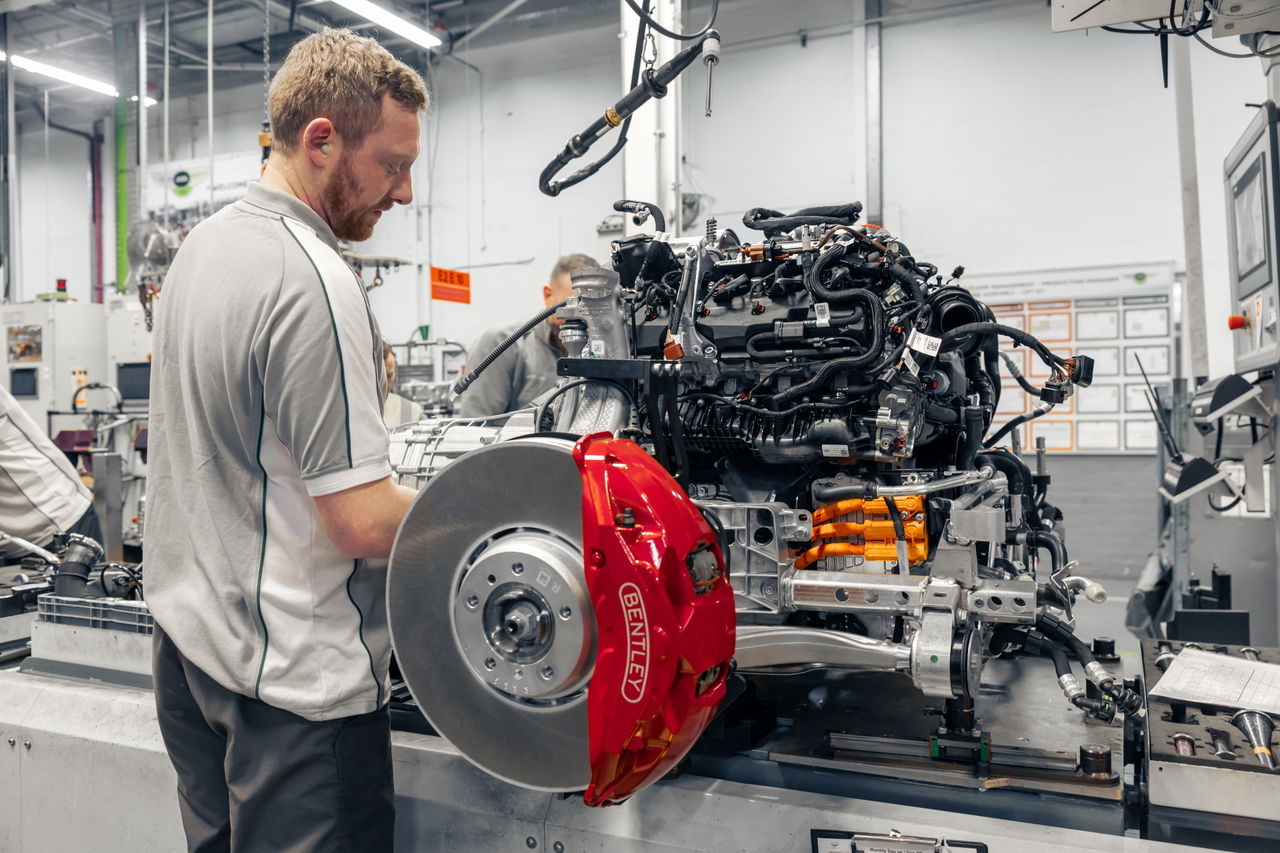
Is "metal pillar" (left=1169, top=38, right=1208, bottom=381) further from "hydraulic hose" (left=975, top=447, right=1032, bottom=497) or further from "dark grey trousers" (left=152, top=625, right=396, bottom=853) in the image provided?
"dark grey trousers" (left=152, top=625, right=396, bottom=853)

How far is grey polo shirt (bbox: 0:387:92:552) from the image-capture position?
282cm

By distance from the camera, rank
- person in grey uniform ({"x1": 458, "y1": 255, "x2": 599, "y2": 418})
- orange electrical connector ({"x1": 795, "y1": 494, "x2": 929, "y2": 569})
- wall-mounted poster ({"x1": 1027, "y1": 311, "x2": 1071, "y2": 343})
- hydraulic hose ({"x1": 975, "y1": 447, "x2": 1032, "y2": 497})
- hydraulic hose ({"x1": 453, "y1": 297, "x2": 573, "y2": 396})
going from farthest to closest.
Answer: wall-mounted poster ({"x1": 1027, "y1": 311, "x2": 1071, "y2": 343}) → person in grey uniform ({"x1": 458, "y1": 255, "x2": 599, "y2": 418}) → hydraulic hose ({"x1": 975, "y1": 447, "x2": 1032, "y2": 497}) → hydraulic hose ({"x1": 453, "y1": 297, "x2": 573, "y2": 396}) → orange electrical connector ({"x1": 795, "y1": 494, "x2": 929, "y2": 569})

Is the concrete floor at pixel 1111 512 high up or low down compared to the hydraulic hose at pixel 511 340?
down

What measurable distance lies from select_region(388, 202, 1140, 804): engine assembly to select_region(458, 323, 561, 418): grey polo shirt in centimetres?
146

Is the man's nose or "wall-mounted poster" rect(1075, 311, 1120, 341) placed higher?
"wall-mounted poster" rect(1075, 311, 1120, 341)

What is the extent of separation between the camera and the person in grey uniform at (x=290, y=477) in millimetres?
1247

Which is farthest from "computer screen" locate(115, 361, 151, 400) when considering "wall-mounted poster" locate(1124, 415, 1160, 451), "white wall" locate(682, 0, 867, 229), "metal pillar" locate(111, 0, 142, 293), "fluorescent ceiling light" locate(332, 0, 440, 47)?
"wall-mounted poster" locate(1124, 415, 1160, 451)

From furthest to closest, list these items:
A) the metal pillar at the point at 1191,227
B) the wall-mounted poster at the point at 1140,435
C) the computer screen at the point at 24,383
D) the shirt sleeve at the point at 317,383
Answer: the computer screen at the point at 24,383, the wall-mounted poster at the point at 1140,435, the metal pillar at the point at 1191,227, the shirt sleeve at the point at 317,383

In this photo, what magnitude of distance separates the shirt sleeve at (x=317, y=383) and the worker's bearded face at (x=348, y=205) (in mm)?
161

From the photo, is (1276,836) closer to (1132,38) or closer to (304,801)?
(304,801)

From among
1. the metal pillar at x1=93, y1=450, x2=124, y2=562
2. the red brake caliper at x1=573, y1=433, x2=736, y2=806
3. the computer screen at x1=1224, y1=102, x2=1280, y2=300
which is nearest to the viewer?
the red brake caliper at x1=573, y1=433, x2=736, y2=806

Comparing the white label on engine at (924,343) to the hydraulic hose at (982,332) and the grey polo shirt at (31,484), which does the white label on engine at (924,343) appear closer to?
the hydraulic hose at (982,332)

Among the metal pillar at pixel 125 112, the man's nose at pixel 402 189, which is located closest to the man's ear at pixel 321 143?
the man's nose at pixel 402 189

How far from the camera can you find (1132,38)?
6.54m
